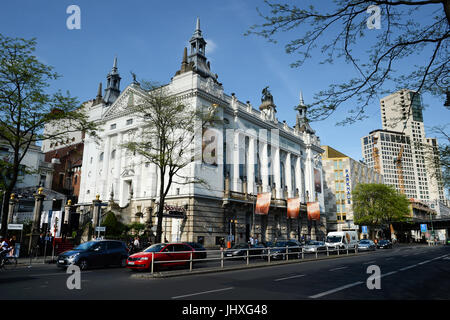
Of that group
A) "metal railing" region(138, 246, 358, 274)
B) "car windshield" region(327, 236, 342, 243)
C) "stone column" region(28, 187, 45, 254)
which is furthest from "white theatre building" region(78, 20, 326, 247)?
"car windshield" region(327, 236, 342, 243)

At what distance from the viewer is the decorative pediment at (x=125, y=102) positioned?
45.4 meters

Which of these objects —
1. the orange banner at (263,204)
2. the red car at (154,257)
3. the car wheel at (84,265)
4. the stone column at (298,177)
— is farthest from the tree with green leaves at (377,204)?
the car wheel at (84,265)

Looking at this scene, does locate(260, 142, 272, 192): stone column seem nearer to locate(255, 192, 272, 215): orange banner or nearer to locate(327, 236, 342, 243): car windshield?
locate(255, 192, 272, 215): orange banner

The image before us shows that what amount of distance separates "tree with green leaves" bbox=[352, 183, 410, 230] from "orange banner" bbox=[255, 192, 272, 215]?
3716cm

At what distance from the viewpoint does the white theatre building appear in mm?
38469

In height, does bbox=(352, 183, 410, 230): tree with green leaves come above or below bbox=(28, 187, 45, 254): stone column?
above

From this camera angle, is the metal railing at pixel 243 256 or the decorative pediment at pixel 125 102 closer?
the metal railing at pixel 243 256

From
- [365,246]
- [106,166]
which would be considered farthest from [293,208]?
[106,166]

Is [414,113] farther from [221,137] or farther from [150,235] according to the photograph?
[221,137]

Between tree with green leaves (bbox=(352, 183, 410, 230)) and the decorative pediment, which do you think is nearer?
the decorative pediment

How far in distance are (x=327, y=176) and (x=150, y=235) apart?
67.0 metres

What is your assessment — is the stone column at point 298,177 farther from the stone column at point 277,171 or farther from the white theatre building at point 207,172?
the stone column at point 277,171

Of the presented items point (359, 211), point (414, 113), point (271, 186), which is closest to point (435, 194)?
point (359, 211)

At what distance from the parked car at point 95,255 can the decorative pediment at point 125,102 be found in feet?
93.5
